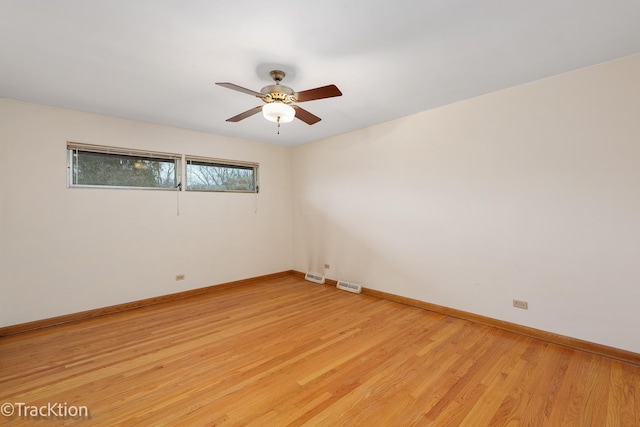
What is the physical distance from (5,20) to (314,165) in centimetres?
376

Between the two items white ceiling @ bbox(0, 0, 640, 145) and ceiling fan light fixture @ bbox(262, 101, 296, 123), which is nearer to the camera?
white ceiling @ bbox(0, 0, 640, 145)

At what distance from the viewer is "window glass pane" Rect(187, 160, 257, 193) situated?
13.9ft

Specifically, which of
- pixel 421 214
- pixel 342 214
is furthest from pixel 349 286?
pixel 421 214

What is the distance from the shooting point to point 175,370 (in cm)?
221

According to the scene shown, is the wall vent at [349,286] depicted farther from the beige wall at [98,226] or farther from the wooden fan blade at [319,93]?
the wooden fan blade at [319,93]

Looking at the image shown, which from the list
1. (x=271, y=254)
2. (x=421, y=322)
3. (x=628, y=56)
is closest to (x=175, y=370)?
(x=421, y=322)

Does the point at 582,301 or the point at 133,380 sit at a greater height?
the point at 582,301

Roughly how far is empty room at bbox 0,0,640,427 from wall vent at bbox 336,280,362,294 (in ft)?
0.17

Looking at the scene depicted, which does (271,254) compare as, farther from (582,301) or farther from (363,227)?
(582,301)

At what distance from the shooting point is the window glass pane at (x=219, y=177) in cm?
424

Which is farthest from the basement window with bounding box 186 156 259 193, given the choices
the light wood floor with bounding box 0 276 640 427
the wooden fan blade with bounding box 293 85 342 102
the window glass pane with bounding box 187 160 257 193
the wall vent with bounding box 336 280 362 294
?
the wooden fan blade with bounding box 293 85 342 102

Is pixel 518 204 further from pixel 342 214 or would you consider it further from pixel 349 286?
pixel 349 286

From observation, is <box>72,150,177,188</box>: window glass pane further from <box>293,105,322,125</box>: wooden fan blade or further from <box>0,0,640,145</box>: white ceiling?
<box>293,105,322,125</box>: wooden fan blade

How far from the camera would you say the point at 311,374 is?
2.13 metres
